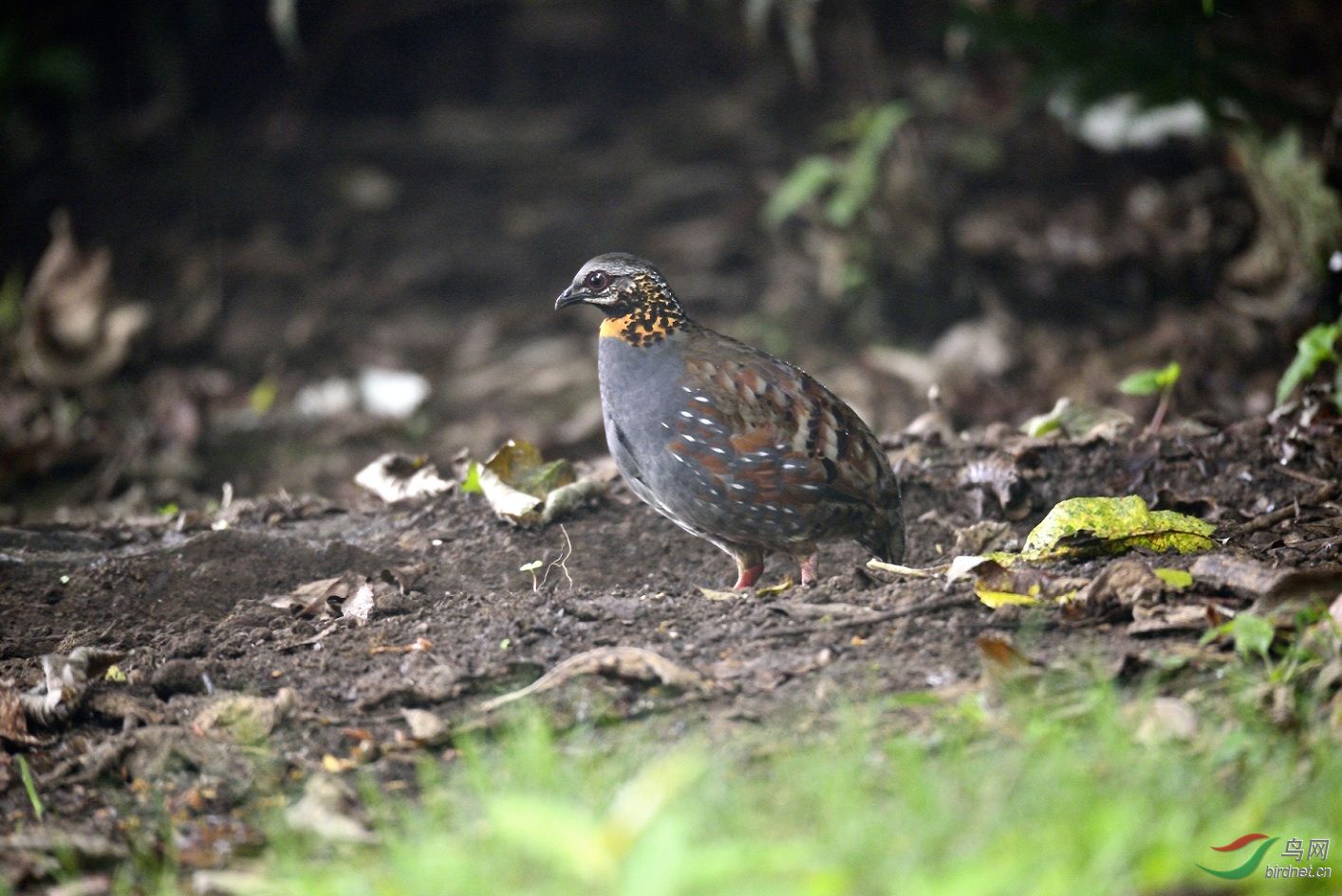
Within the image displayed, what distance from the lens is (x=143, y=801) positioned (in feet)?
12.0

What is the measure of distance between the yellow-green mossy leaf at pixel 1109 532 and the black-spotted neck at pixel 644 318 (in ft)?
5.09

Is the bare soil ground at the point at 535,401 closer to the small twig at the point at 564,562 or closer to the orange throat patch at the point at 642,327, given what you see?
the small twig at the point at 564,562

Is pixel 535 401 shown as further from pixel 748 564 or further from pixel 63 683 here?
pixel 63 683

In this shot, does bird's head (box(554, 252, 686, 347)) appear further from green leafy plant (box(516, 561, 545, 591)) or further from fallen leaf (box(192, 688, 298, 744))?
fallen leaf (box(192, 688, 298, 744))

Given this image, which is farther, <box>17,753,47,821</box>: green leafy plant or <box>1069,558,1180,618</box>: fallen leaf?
<box>1069,558,1180,618</box>: fallen leaf

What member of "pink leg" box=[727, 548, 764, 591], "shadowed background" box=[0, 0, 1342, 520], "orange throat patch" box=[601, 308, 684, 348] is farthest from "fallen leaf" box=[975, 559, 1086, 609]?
"shadowed background" box=[0, 0, 1342, 520]

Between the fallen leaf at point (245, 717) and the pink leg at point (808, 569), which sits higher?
the fallen leaf at point (245, 717)

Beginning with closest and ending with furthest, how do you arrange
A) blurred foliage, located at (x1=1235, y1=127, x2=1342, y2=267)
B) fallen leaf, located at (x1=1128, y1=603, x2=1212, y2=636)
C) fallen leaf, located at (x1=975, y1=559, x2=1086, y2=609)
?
fallen leaf, located at (x1=1128, y1=603, x2=1212, y2=636) → fallen leaf, located at (x1=975, y1=559, x2=1086, y2=609) → blurred foliage, located at (x1=1235, y1=127, x2=1342, y2=267)

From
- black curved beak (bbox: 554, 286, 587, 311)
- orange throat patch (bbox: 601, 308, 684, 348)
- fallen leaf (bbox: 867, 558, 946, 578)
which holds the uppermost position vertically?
black curved beak (bbox: 554, 286, 587, 311)

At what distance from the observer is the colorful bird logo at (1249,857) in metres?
2.86

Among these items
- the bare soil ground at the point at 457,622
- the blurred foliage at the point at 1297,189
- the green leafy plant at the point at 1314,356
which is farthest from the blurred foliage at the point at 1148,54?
the bare soil ground at the point at 457,622

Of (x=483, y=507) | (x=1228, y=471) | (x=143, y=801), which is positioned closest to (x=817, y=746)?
(x=143, y=801)

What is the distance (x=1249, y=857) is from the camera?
2.93m
